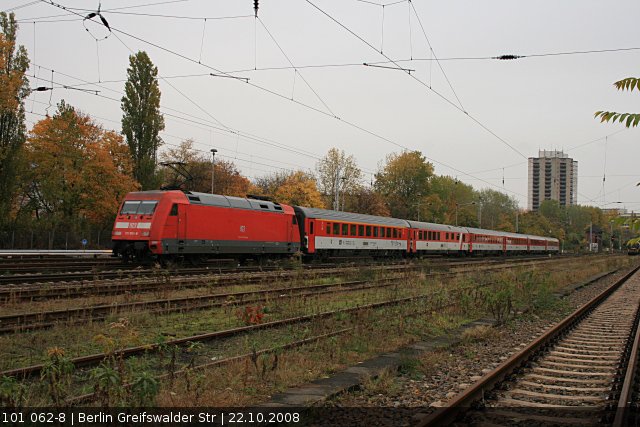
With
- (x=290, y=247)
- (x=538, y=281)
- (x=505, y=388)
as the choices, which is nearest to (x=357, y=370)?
(x=505, y=388)

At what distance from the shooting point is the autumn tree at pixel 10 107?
117 feet

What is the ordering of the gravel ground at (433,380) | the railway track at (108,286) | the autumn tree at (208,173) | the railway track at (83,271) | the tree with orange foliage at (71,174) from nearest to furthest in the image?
the gravel ground at (433,380)
the railway track at (108,286)
the railway track at (83,271)
the tree with orange foliage at (71,174)
the autumn tree at (208,173)

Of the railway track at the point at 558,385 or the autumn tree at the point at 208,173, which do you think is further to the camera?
the autumn tree at the point at 208,173

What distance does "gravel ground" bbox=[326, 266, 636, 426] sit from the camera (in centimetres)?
649

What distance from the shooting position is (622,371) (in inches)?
332

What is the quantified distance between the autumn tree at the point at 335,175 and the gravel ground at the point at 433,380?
60.7 m

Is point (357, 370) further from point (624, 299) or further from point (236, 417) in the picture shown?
point (624, 299)

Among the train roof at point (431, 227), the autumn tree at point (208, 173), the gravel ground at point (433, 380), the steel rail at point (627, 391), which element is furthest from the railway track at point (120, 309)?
the autumn tree at point (208, 173)

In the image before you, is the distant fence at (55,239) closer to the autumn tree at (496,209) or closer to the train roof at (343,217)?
the train roof at (343,217)

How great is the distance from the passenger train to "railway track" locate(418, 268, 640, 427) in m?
14.9

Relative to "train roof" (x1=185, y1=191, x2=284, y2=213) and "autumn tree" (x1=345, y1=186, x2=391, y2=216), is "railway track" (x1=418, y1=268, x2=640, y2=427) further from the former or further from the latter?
"autumn tree" (x1=345, y1=186, x2=391, y2=216)

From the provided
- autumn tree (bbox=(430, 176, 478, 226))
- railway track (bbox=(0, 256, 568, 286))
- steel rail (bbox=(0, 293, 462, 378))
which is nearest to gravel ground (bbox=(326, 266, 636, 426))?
steel rail (bbox=(0, 293, 462, 378))

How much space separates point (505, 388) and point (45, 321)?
29.4ft

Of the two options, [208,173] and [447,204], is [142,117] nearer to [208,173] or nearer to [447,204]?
[208,173]
